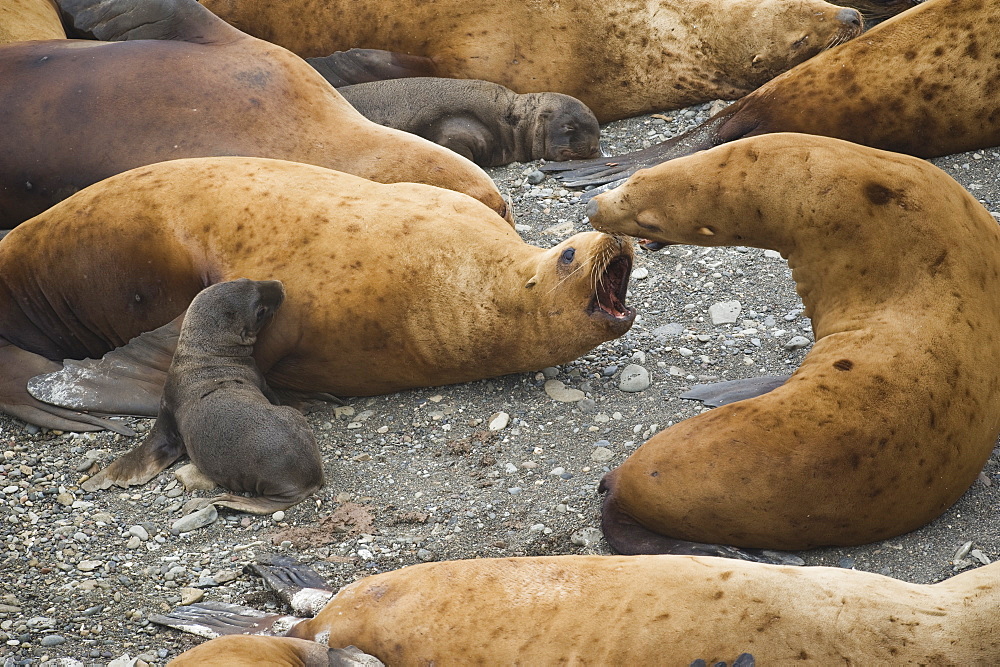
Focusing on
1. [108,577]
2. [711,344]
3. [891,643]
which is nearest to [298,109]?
[711,344]

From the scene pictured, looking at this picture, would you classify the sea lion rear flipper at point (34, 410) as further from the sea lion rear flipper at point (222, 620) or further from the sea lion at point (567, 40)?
the sea lion at point (567, 40)

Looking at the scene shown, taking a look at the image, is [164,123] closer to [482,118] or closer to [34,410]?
[34,410]

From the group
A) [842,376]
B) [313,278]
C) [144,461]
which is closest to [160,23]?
[313,278]

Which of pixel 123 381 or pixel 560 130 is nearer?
pixel 123 381

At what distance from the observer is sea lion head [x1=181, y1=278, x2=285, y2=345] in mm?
4473

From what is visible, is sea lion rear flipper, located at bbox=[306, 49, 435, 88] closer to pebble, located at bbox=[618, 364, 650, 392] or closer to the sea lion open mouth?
the sea lion open mouth

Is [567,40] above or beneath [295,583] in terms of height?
above

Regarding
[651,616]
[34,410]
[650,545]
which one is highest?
[651,616]

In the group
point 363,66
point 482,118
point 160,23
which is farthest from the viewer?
point 363,66

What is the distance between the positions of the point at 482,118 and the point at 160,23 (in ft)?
5.59

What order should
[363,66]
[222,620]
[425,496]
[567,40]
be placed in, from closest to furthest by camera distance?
1. [222,620]
2. [425,496]
3. [363,66]
4. [567,40]

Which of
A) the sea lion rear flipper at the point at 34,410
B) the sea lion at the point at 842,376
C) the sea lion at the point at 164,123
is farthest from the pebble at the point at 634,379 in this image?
the sea lion rear flipper at the point at 34,410

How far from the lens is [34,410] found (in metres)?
4.65

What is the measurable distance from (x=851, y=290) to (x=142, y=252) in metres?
2.66
